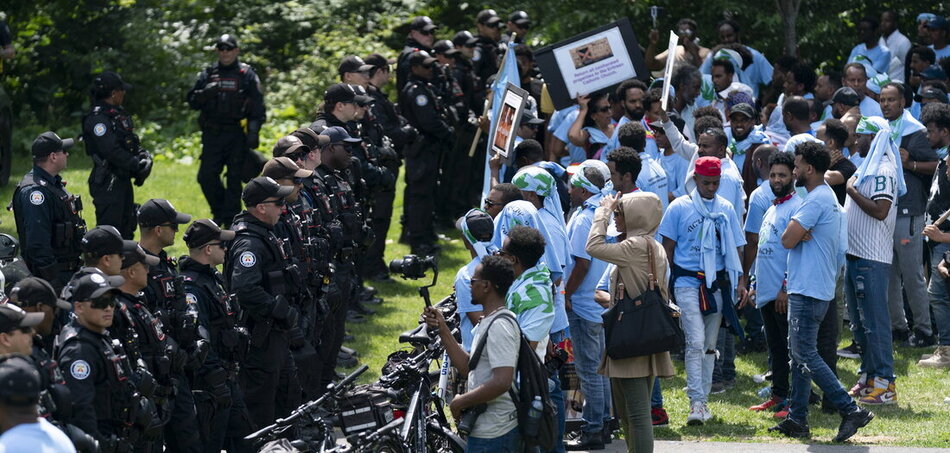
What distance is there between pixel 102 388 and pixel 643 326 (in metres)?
3.33

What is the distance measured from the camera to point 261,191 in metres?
→ 9.21

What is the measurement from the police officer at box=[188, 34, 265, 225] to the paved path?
6.60m

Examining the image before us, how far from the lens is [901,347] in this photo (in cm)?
1259

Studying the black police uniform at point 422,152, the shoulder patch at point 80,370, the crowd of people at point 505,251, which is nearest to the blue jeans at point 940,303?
the crowd of people at point 505,251

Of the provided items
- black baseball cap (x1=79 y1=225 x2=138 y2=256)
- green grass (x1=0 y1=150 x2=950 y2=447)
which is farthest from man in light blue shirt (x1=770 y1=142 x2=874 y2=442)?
black baseball cap (x1=79 y1=225 x2=138 y2=256)

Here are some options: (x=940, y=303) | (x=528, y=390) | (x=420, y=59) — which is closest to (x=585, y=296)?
(x=528, y=390)

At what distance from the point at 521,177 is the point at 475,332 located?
2.45 m

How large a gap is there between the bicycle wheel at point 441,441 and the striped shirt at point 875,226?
4.14 meters

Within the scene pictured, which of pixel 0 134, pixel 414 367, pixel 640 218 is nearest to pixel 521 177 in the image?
pixel 640 218

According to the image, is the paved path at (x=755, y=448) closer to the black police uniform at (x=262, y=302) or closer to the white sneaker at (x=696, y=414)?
the white sneaker at (x=696, y=414)

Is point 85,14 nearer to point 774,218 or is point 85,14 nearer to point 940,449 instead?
point 774,218

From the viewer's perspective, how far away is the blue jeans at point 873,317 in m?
10.9

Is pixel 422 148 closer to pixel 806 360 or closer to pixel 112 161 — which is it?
pixel 112 161

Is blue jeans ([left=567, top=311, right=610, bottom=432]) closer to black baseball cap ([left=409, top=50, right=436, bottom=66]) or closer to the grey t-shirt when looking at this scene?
the grey t-shirt
